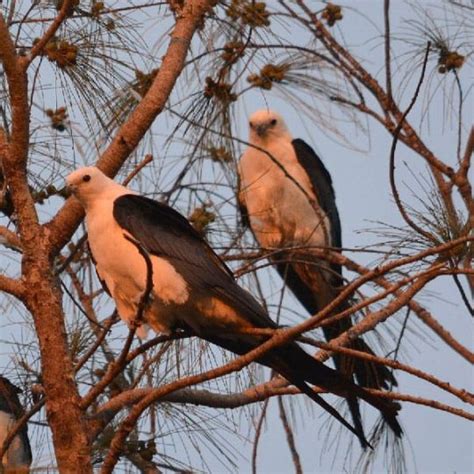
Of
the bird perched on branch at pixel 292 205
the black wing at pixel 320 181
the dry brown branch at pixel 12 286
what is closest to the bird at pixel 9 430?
the dry brown branch at pixel 12 286

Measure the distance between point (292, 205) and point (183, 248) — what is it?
2.32 m

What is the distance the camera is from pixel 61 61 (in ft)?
11.2

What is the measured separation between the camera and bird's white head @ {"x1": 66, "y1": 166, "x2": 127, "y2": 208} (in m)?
3.27

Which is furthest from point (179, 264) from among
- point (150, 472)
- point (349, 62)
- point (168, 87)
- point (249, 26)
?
point (349, 62)

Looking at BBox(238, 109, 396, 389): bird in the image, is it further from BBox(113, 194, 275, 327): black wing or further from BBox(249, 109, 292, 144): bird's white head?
BBox(113, 194, 275, 327): black wing

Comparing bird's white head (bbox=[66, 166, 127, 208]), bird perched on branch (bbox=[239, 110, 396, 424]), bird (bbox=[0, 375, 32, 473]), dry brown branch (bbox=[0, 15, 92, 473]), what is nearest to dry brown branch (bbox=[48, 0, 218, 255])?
bird's white head (bbox=[66, 166, 127, 208])

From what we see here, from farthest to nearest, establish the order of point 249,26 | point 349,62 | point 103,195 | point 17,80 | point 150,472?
point 349,62 < point 249,26 < point 150,472 < point 103,195 < point 17,80

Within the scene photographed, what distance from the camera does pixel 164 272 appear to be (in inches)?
124

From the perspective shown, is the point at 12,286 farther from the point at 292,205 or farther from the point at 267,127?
the point at 267,127

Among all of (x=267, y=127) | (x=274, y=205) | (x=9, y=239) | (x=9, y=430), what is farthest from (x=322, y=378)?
(x=267, y=127)

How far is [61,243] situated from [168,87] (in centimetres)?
54

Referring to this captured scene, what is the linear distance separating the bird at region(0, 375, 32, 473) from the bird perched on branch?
132cm

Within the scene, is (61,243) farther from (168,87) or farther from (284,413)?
(284,413)

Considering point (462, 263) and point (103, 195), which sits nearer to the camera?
point (462, 263)
